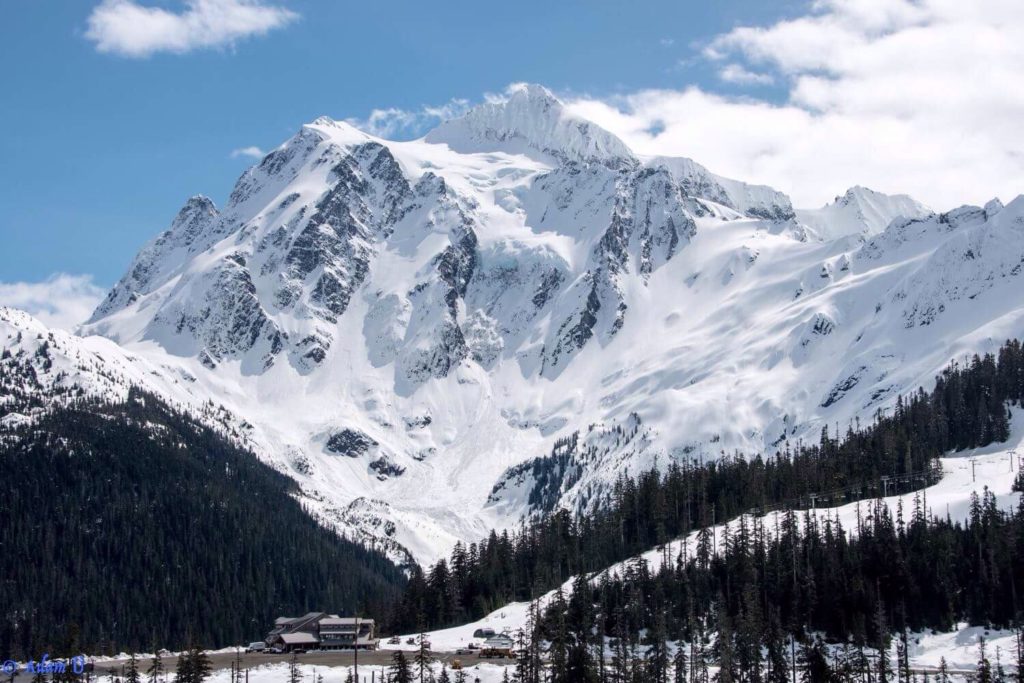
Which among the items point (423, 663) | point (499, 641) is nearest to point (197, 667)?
point (423, 663)

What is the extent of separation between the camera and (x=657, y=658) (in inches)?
5271

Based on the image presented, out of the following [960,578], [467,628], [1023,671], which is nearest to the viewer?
[1023,671]

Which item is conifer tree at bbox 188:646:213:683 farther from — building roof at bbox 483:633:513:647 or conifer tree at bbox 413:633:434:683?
building roof at bbox 483:633:513:647

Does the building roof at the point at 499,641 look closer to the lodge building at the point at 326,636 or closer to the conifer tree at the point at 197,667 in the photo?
the lodge building at the point at 326,636

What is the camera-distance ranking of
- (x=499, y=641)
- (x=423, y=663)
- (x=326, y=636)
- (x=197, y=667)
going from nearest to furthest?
(x=197, y=667) < (x=423, y=663) < (x=499, y=641) < (x=326, y=636)

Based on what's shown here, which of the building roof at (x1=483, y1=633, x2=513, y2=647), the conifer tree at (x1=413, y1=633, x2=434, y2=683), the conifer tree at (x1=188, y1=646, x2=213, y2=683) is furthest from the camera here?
the building roof at (x1=483, y1=633, x2=513, y2=647)

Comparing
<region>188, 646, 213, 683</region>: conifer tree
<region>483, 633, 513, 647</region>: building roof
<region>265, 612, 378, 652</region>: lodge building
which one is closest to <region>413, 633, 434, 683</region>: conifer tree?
<region>483, 633, 513, 647</region>: building roof

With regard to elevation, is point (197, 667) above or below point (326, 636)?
below

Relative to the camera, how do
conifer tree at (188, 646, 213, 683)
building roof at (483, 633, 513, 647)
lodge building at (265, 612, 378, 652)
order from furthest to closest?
lodge building at (265, 612, 378, 652) → building roof at (483, 633, 513, 647) → conifer tree at (188, 646, 213, 683)

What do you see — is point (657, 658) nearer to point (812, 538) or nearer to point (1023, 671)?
point (1023, 671)

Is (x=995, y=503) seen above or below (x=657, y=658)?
above

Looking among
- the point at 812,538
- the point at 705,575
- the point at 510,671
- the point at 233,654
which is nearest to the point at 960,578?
the point at 812,538

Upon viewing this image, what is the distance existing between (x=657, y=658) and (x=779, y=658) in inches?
493

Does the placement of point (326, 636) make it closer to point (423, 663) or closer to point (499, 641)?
point (499, 641)
